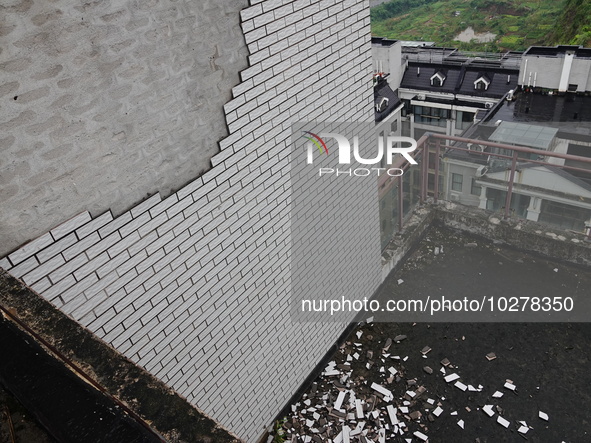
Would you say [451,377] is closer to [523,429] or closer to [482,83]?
[523,429]

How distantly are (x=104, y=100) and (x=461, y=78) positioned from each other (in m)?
24.2

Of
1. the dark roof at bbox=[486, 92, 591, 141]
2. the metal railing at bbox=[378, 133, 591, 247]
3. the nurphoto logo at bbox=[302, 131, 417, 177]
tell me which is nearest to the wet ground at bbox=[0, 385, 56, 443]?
the nurphoto logo at bbox=[302, 131, 417, 177]

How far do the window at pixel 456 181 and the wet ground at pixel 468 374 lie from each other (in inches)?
62.9

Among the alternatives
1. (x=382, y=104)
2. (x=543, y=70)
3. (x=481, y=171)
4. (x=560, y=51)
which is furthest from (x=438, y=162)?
(x=560, y=51)

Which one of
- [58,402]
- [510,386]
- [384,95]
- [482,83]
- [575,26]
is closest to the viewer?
[58,402]

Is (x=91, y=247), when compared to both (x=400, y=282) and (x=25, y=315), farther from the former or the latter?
(x=400, y=282)

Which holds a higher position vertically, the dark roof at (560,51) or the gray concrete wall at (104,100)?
the gray concrete wall at (104,100)

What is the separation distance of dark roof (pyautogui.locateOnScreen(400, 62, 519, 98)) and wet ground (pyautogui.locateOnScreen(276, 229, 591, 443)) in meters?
18.1

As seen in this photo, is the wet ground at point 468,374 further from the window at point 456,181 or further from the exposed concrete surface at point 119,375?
the exposed concrete surface at point 119,375

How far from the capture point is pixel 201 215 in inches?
164

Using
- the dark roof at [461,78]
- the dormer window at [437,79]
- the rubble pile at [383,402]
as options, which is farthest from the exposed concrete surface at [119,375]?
the dormer window at [437,79]

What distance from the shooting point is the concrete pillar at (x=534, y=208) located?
7727 millimetres

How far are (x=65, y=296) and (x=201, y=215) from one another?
132cm

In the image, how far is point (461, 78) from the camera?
24016mm
